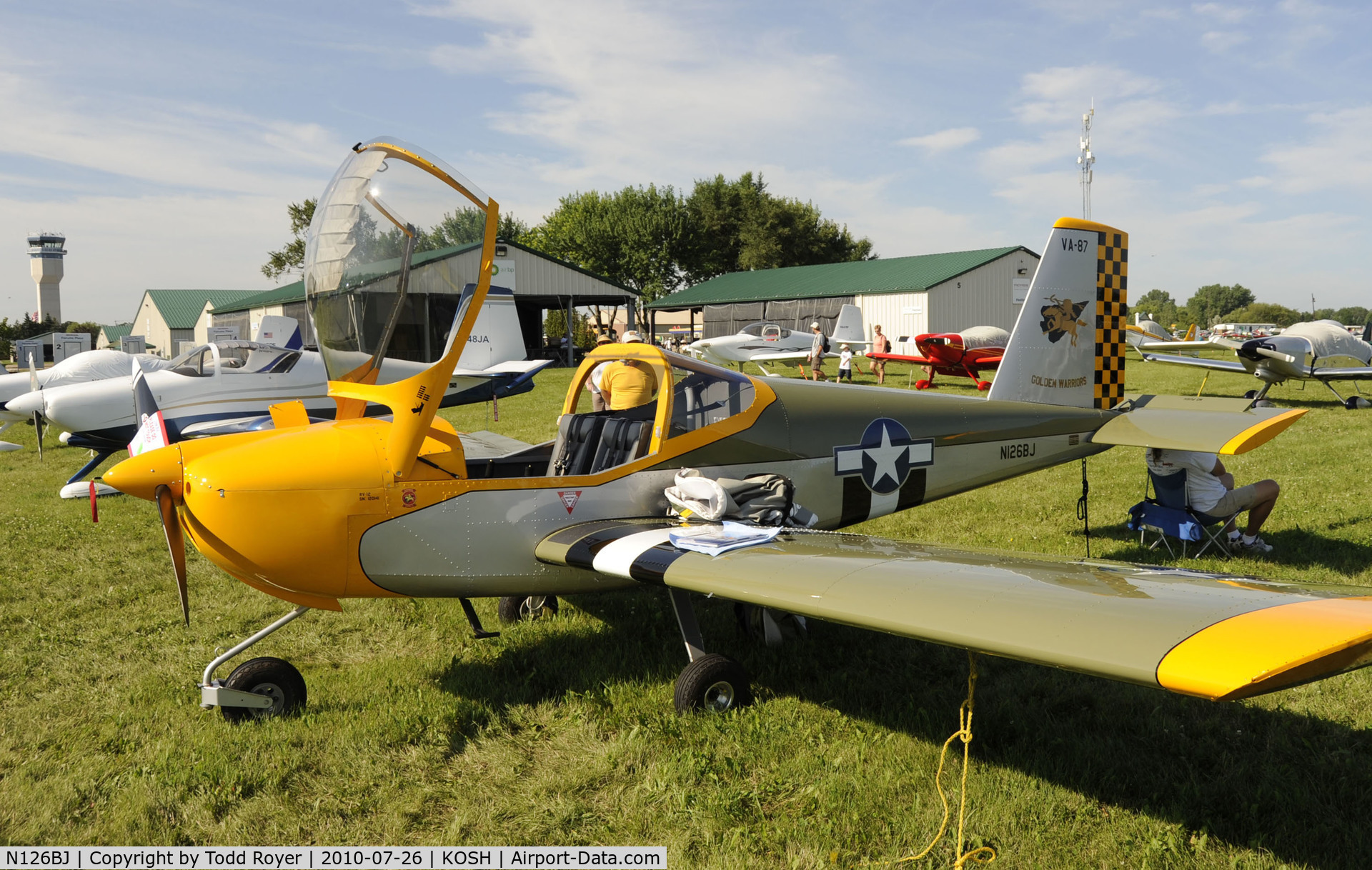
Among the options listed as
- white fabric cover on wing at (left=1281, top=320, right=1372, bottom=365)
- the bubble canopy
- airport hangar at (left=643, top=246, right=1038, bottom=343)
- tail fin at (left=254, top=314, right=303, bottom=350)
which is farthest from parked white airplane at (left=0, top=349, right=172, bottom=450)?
airport hangar at (left=643, top=246, right=1038, bottom=343)

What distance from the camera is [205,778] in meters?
3.56

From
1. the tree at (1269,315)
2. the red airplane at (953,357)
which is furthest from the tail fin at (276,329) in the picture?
the tree at (1269,315)

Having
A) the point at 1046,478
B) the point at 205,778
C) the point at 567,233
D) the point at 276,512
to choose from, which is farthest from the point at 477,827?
the point at 567,233

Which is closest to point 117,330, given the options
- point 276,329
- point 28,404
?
point 276,329

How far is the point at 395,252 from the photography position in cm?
414

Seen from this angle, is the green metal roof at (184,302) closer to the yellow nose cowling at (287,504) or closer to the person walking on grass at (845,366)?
the person walking on grass at (845,366)

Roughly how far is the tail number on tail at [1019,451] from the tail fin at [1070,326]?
419 mm

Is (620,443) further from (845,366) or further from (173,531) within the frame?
(845,366)

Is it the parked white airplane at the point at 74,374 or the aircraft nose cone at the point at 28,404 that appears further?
the parked white airplane at the point at 74,374

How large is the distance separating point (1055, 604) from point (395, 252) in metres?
3.36

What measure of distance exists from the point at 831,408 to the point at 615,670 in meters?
2.10

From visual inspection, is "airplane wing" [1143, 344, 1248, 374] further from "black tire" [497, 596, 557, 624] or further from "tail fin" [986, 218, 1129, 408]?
"black tire" [497, 596, 557, 624]

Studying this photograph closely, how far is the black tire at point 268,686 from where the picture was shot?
410 cm

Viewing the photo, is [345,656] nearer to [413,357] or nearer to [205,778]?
[205,778]
